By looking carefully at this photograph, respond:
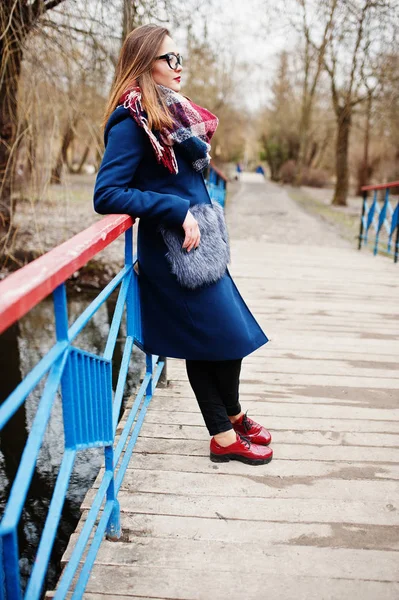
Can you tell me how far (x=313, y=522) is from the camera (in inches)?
70.1

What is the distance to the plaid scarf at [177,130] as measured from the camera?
1.62 m

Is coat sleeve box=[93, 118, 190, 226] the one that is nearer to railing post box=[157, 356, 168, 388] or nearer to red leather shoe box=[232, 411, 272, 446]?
red leather shoe box=[232, 411, 272, 446]

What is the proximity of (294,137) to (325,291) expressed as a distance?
28.3 meters

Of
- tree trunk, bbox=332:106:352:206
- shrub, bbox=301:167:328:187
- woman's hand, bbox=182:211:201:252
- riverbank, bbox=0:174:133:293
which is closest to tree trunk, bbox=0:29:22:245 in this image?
riverbank, bbox=0:174:133:293

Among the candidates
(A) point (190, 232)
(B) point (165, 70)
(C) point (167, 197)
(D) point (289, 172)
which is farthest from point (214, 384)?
(D) point (289, 172)

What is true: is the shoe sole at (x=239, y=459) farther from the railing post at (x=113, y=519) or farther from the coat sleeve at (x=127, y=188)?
the coat sleeve at (x=127, y=188)

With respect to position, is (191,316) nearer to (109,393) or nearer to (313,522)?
(109,393)

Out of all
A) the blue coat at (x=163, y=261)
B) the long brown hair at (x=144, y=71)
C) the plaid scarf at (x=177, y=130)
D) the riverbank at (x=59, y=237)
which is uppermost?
the long brown hair at (x=144, y=71)

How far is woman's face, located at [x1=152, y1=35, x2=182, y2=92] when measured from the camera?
67.4 inches

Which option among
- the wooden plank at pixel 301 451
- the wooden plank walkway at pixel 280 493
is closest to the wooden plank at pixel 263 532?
the wooden plank walkway at pixel 280 493

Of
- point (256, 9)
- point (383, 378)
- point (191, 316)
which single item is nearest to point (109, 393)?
point (191, 316)

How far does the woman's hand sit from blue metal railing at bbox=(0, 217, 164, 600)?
0.26 m

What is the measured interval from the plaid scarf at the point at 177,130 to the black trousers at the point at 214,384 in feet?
2.29

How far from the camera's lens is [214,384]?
2.02 meters
